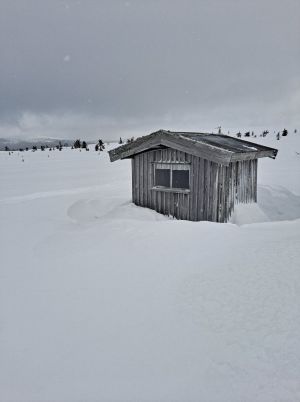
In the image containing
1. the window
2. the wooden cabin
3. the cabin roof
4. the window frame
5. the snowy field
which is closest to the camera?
the snowy field

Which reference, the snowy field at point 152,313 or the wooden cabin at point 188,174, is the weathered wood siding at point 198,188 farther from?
the snowy field at point 152,313

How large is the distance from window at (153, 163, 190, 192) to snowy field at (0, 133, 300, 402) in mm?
2402

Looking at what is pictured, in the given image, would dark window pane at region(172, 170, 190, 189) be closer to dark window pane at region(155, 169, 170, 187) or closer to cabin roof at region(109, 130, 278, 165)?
dark window pane at region(155, 169, 170, 187)

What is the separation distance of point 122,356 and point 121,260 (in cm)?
277

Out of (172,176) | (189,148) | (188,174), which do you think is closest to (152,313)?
(189,148)

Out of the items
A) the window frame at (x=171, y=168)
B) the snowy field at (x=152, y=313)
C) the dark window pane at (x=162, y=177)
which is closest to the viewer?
the snowy field at (x=152, y=313)

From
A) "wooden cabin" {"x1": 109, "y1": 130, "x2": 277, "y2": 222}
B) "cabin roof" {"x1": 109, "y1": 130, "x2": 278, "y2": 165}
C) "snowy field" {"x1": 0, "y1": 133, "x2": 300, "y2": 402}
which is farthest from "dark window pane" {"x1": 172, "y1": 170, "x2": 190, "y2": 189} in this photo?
"snowy field" {"x1": 0, "y1": 133, "x2": 300, "y2": 402}

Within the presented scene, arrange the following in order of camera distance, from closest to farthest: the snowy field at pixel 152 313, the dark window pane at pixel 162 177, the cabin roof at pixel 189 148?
the snowy field at pixel 152 313 < the cabin roof at pixel 189 148 < the dark window pane at pixel 162 177

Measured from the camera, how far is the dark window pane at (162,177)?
11.3m

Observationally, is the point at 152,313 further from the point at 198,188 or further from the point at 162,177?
the point at 162,177

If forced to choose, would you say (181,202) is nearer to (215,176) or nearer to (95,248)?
(215,176)

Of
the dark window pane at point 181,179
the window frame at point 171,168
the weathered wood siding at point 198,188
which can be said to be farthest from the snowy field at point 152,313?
the dark window pane at point 181,179

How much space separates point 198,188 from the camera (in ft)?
34.6

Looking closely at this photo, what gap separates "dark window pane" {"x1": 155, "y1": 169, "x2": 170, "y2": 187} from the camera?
1131 cm
